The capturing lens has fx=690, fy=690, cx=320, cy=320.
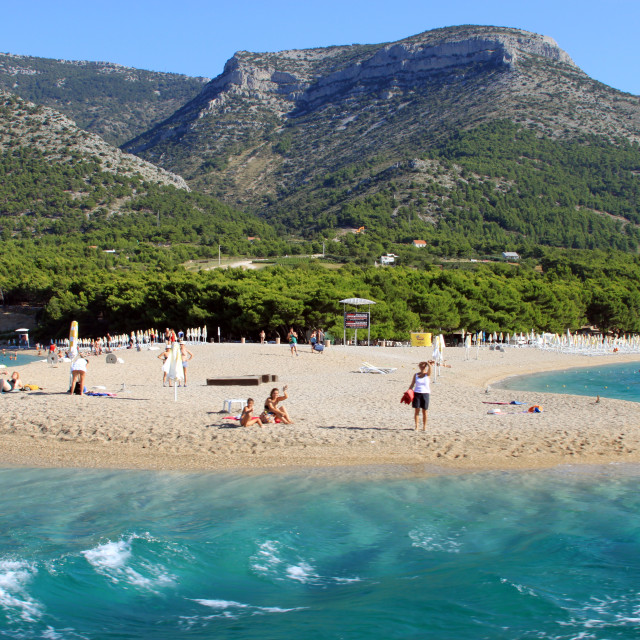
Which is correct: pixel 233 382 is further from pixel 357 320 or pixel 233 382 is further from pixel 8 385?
pixel 357 320

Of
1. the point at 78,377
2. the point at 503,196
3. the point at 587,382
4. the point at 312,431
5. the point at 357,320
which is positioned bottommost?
the point at 587,382

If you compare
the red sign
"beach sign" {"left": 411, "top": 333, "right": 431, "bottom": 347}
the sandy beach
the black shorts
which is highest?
the red sign

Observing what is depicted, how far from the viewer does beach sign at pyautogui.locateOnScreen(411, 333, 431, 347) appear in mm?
44125

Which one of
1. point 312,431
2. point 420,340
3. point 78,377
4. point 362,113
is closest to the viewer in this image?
point 312,431

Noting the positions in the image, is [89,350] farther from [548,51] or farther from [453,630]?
[548,51]

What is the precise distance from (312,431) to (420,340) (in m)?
31.7

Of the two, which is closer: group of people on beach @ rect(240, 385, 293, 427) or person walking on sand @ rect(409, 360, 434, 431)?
person walking on sand @ rect(409, 360, 434, 431)

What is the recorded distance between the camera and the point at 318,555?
8289mm

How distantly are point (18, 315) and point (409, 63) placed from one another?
119714mm

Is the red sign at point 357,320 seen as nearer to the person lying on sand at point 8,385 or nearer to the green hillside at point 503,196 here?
the person lying on sand at point 8,385

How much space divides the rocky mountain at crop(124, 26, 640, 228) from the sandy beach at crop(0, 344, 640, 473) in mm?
94339

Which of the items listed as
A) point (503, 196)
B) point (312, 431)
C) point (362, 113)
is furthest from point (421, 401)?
point (362, 113)

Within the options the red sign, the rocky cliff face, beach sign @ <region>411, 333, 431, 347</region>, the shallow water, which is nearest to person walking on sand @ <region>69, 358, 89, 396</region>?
the shallow water

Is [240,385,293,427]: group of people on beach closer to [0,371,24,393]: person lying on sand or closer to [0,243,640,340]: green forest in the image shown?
[0,371,24,393]: person lying on sand
